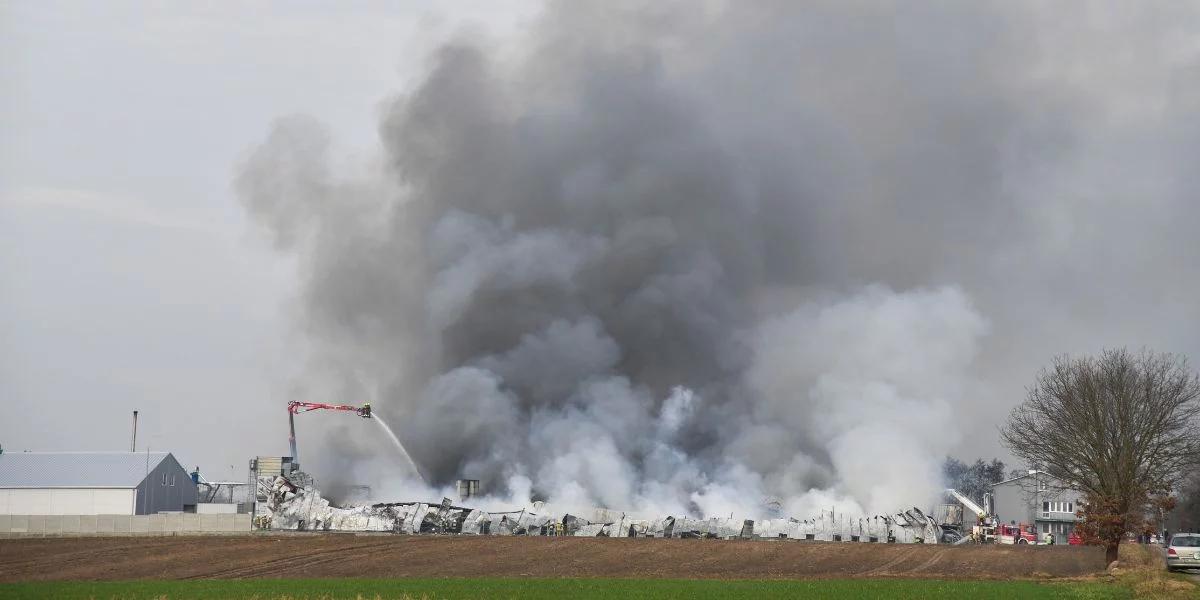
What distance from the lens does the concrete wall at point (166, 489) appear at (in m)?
94.9

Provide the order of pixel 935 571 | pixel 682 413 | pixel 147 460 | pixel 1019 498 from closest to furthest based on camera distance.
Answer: pixel 935 571 < pixel 682 413 < pixel 147 460 < pixel 1019 498

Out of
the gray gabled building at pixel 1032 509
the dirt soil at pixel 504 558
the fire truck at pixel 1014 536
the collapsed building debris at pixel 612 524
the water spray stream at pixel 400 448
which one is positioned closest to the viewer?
the dirt soil at pixel 504 558

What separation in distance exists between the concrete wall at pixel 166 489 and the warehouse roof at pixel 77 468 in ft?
2.62

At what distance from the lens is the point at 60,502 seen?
305 ft

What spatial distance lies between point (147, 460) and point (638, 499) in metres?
37.4

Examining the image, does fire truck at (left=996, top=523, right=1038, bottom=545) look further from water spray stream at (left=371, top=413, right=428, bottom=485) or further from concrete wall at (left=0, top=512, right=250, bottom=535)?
concrete wall at (left=0, top=512, right=250, bottom=535)

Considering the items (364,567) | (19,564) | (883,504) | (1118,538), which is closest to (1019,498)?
(883,504)

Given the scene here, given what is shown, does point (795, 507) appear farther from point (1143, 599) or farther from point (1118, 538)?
point (1143, 599)

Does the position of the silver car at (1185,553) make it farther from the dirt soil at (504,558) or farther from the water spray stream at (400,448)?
the water spray stream at (400,448)

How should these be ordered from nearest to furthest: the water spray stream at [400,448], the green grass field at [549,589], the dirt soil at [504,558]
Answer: the green grass field at [549,589], the dirt soil at [504,558], the water spray stream at [400,448]

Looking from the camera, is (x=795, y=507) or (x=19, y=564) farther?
(x=795, y=507)

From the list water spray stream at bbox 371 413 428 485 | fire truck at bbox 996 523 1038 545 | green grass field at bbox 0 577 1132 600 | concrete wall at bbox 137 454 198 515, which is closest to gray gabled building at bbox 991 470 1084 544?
fire truck at bbox 996 523 1038 545

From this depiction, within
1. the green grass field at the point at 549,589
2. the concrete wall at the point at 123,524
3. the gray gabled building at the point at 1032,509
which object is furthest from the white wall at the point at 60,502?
the gray gabled building at the point at 1032,509

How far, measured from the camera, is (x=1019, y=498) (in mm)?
127812
